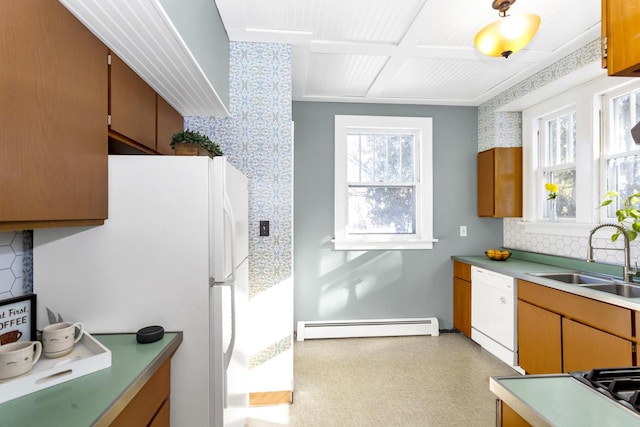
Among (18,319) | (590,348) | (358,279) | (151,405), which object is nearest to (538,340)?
(590,348)

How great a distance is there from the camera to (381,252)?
3596 millimetres

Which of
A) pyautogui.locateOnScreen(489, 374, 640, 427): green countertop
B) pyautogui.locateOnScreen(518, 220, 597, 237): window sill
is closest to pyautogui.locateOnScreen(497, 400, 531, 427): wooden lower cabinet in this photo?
pyautogui.locateOnScreen(489, 374, 640, 427): green countertop

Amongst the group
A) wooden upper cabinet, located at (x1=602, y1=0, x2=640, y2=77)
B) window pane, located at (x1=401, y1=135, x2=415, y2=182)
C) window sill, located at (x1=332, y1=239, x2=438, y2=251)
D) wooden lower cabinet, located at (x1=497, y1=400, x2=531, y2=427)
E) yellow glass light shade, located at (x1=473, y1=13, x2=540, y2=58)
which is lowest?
wooden lower cabinet, located at (x1=497, y1=400, x2=531, y2=427)

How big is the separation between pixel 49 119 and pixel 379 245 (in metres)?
3.06

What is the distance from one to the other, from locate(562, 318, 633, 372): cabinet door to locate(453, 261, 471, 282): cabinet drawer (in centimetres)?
117

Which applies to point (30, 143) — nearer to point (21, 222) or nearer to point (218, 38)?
point (21, 222)

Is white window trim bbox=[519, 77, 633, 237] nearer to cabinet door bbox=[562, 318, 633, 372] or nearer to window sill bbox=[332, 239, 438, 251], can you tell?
cabinet door bbox=[562, 318, 633, 372]

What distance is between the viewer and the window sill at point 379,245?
3533 mm

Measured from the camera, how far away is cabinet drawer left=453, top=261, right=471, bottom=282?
333 centimetres

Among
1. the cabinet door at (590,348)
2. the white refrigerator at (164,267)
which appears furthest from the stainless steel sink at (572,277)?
the white refrigerator at (164,267)

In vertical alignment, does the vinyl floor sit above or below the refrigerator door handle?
below

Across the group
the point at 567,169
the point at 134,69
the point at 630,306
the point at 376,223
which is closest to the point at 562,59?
the point at 567,169

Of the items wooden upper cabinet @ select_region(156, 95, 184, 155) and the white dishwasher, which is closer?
wooden upper cabinet @ select_region(156, 95, 184, 155)

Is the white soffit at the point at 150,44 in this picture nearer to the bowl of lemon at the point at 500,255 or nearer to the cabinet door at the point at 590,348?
the cabinet door at the point at 590,348
